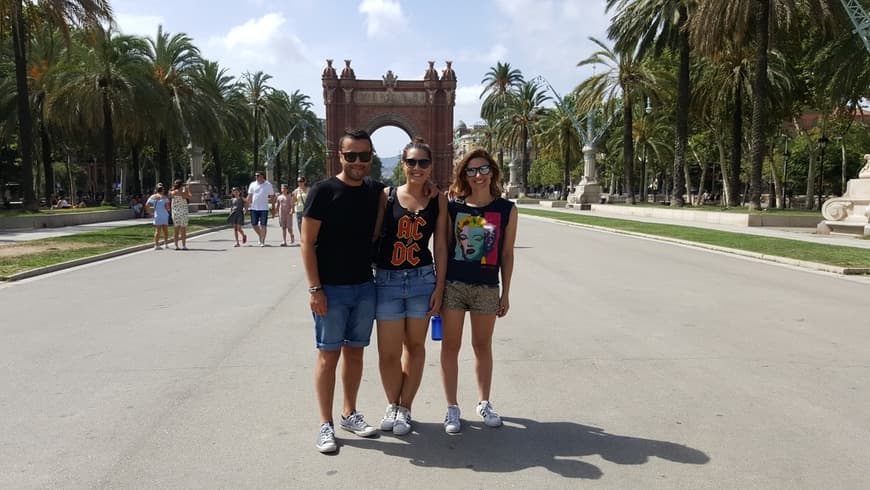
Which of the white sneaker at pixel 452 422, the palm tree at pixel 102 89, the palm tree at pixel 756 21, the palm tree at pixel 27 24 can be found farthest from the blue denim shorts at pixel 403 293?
the palm tree at pixel 102 89

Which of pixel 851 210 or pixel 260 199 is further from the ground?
pixel 260 199

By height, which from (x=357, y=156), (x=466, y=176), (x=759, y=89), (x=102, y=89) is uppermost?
(x=102, y=89)

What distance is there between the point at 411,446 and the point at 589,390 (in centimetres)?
169

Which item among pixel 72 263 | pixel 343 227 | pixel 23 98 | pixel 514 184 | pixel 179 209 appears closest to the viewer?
pixel 343 227

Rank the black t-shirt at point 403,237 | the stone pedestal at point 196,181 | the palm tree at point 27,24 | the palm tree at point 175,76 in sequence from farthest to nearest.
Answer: the stone pedestal at point 196,181
the palm tree at point 175,76
the palm tree at point 27,24
the black t-shirt at point 403,237

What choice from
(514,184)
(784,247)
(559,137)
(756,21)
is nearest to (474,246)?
(784,247)

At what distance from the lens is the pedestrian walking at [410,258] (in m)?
3.88

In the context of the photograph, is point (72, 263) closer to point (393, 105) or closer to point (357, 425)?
point (357, 425)

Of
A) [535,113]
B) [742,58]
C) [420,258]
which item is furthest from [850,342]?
[535,113]

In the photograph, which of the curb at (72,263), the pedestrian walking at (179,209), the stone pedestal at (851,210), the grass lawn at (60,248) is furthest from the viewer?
the stone pedestal at (851,210)

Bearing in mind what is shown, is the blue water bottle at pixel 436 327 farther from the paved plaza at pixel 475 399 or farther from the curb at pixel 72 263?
the curb at pixel 72 263

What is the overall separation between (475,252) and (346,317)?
894 millimetres

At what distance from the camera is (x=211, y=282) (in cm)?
1095

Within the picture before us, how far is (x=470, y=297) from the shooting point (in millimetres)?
4102
